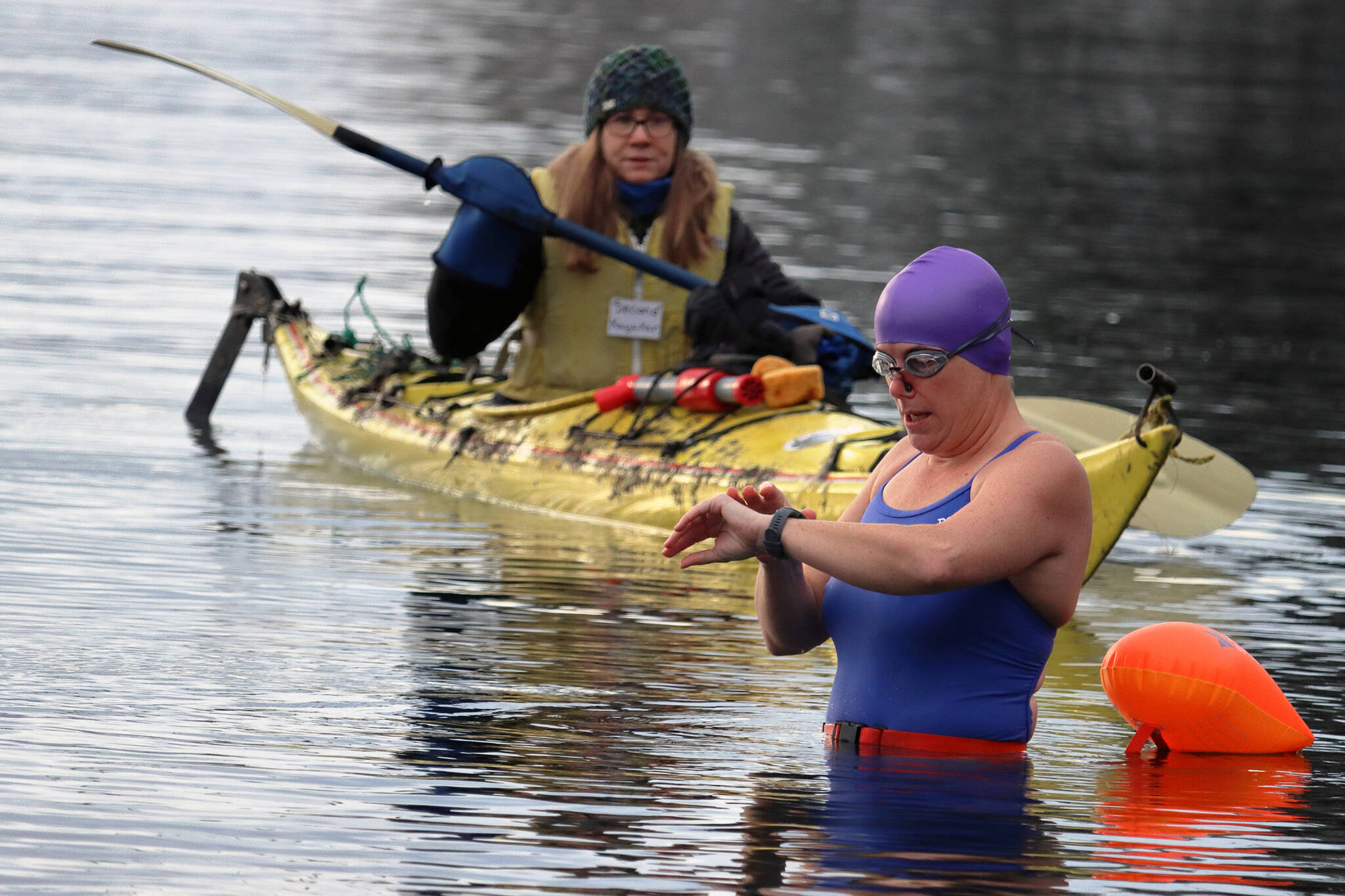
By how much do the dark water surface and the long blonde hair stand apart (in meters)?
1.23

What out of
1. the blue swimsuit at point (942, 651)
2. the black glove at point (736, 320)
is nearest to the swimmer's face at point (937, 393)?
the blue swimsuit at point (942, 651)

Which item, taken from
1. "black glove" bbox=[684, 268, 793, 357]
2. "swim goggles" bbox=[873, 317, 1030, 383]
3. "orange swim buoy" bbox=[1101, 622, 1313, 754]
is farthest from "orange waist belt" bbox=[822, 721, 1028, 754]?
"black glove" bbox=[684, 268, 793, 357]

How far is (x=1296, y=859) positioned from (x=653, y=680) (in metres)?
2.19

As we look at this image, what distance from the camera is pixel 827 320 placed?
9.16 meters

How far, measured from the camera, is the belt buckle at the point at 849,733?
4461 mm

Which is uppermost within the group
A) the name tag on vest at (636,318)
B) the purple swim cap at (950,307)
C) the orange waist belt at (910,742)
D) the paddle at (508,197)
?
the purple swim cap at (950,307)

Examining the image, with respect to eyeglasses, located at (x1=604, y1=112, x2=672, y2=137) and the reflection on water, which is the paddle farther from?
the reflection on water

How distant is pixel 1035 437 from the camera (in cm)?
417

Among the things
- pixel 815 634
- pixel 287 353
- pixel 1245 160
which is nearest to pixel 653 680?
pixel 815 634

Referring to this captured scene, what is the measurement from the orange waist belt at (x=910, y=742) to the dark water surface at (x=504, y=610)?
93mm

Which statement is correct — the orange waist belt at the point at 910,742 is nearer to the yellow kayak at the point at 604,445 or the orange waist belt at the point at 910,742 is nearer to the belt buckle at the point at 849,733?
the belt buckle at the point at 849,733

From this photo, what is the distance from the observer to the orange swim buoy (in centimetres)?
527

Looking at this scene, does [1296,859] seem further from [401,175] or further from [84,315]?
[401,175]

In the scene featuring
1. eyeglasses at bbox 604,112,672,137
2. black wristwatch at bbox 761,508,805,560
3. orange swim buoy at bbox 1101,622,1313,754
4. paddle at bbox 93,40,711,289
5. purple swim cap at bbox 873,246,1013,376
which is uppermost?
eyeglasses at bbox 604,112,672,137
